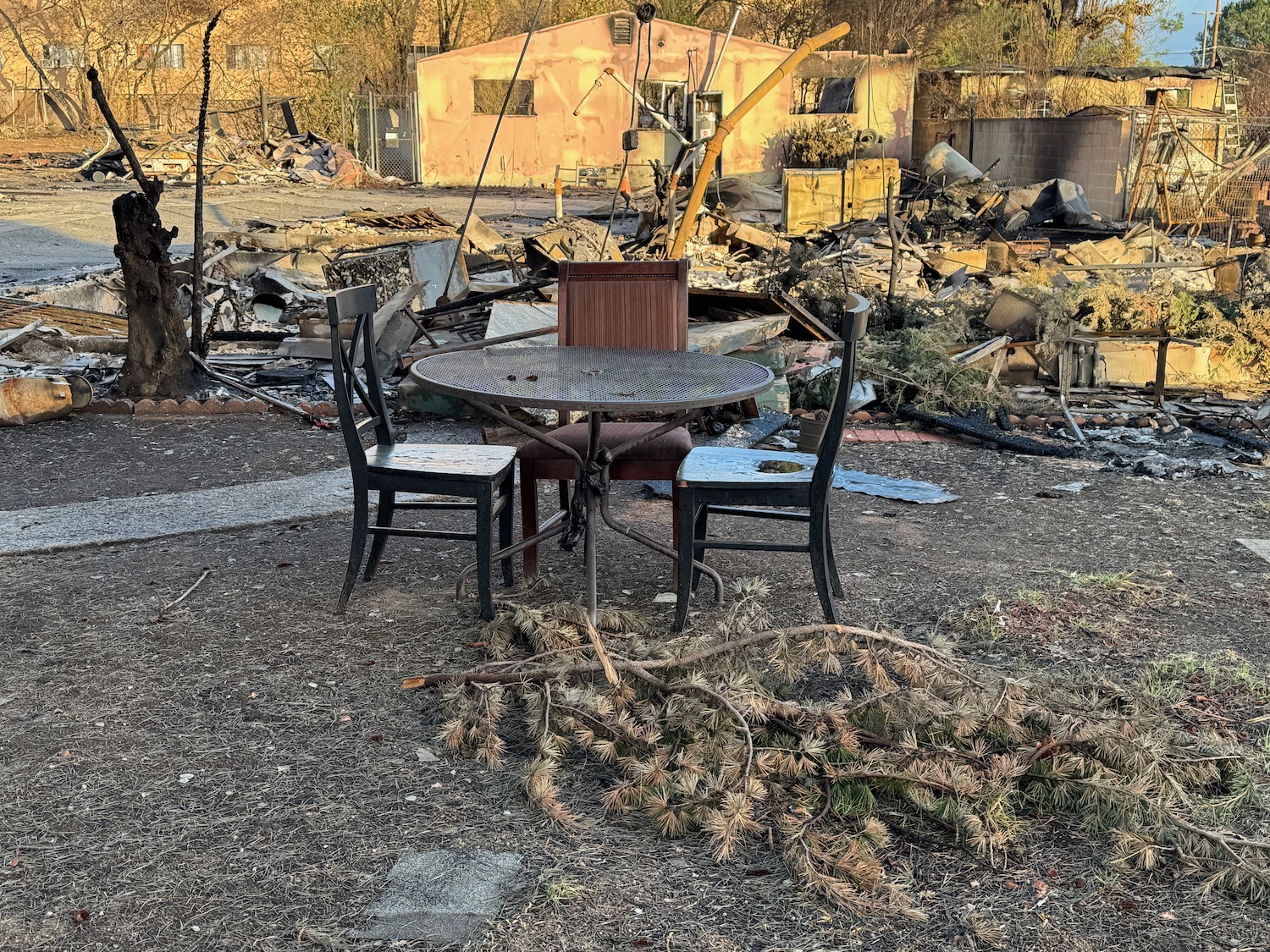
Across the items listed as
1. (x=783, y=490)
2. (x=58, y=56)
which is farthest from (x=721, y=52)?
(x=58, y=56)

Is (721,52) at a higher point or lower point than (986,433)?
higher

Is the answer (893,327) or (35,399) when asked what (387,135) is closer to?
(893,327)

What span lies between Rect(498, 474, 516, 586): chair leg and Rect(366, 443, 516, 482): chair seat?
0.14 metres

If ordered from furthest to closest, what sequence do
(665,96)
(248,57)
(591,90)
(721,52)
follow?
(248,57), (591,90), (665,96), (721,52)

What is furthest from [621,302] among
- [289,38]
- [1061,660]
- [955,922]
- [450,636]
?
[289,38]

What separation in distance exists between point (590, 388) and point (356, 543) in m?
1.11

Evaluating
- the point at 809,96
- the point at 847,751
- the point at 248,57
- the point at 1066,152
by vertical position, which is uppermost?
the point at 248,57

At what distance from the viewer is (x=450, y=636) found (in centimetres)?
427

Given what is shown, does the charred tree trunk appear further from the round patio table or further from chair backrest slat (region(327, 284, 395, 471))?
the round patio table

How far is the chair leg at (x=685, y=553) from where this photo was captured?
13.9ft

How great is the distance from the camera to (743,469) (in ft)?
14.4

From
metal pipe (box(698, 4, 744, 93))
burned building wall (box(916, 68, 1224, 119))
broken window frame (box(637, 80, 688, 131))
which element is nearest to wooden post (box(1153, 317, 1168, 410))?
metal pipe (box(698, 4, 744, 93))

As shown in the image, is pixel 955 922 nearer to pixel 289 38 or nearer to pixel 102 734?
pixel 102 734

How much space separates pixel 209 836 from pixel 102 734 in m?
0.73
